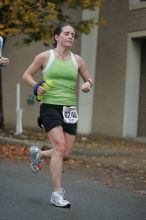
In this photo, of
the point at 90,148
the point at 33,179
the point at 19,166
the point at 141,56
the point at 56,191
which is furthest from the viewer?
the point at 141,56

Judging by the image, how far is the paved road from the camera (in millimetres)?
6559

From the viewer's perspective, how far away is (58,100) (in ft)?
22.8

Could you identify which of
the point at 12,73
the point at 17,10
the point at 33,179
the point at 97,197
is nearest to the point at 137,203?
the point at 97,197

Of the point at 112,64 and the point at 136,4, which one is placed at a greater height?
the point at 136,4

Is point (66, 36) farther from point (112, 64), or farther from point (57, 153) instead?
point (112, 64)

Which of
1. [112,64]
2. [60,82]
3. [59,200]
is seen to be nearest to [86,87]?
[60,82]

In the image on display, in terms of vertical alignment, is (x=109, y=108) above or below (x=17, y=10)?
below

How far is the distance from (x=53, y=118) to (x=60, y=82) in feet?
1.26

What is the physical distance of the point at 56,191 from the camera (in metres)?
6.91

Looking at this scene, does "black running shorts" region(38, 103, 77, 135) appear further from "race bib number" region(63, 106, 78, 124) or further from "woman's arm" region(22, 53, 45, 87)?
"woman's arm" region(22, 53, 45, 87)

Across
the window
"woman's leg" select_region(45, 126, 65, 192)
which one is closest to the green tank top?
"woman's leg" select_region(45, 126, 65, 192)

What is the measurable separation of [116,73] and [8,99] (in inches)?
252

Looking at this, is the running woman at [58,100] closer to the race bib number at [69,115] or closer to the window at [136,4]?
the race bib number at [69,115]

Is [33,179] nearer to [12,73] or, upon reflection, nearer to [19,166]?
[19,166]
